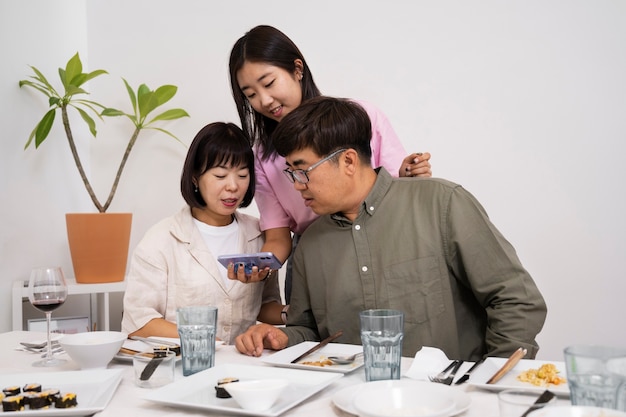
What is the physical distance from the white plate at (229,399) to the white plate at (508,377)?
269mm

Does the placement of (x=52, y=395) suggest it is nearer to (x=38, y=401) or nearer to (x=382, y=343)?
(x=38, y=401)

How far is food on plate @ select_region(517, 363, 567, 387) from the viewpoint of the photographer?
1.21m

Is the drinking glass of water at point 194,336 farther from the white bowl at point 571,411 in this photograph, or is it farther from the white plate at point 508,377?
the white bowl at point 571,411

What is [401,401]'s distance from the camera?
1092 millimetres

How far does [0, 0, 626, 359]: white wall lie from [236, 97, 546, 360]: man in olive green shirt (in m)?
1.53

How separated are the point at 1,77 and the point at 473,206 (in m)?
2.41

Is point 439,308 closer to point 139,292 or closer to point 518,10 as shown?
point 139,292

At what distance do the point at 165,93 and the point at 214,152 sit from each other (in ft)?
4.44

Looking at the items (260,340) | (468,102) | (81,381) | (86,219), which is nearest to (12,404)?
(81,381)

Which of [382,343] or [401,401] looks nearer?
[401,401]

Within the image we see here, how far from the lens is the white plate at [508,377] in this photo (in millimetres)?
1173

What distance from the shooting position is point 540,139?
324cm

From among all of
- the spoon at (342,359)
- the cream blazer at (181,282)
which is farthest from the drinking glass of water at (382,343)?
the cream blazer at (181,282)

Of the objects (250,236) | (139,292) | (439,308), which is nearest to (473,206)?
(439,308)
